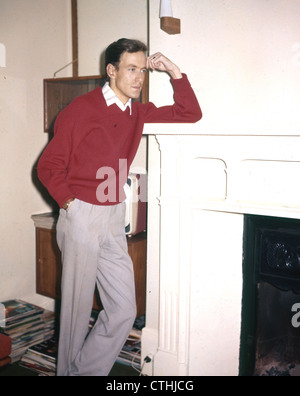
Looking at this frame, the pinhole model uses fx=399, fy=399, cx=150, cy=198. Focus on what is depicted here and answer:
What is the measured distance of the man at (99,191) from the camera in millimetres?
1636

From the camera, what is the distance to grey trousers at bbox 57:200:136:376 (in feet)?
5.47

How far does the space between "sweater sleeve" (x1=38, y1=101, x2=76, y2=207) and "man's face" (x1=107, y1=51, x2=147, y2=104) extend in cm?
24

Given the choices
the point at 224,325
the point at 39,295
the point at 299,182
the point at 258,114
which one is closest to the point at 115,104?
the point at 258,114

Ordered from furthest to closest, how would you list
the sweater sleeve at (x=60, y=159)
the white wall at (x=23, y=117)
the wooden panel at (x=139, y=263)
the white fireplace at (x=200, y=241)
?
the white wall at (x=23, y=117) < the wooden panel at (x=139, y=263) < the white fireplace at (x=200, y=241) < the sweater sleeve at (x=60, y=159)

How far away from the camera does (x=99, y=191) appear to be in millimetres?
1666

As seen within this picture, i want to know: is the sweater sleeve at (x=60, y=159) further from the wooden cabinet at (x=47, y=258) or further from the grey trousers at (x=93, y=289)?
the wooden cabinet at (x=47, y=258)

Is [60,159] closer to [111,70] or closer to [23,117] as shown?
[111,70]

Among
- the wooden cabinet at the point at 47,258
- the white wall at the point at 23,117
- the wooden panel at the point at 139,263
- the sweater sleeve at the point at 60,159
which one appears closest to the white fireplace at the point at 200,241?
the wooden panel at the point at 139,263

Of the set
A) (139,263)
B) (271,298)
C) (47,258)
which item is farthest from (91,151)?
(47,258)

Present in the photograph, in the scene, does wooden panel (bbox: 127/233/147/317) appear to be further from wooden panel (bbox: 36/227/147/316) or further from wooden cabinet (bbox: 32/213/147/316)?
wooden cabinet (bbox: 32/213/147/316)

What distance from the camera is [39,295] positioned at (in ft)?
9.25

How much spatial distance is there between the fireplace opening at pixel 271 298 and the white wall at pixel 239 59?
0.46 meters

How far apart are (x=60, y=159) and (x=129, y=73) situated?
459 mm
